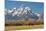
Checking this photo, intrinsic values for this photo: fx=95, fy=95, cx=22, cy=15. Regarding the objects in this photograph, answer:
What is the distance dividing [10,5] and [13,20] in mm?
167

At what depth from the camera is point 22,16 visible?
1057 mm

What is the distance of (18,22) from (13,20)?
59mm

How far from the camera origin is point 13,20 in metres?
1.04

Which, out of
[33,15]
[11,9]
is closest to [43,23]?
[33,15]

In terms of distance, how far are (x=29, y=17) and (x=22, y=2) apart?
18cm

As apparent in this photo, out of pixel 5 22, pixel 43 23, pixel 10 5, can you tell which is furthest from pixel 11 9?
pixel 43 23

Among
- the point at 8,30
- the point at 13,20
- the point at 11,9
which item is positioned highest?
the point at 11,9

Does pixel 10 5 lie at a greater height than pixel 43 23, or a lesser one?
greater

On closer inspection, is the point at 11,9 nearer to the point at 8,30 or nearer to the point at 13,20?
the point at 13,20

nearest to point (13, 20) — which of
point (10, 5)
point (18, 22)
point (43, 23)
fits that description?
point (18, 22)
